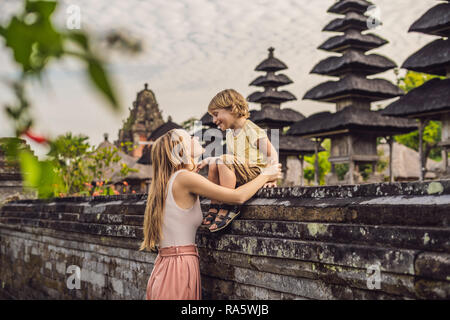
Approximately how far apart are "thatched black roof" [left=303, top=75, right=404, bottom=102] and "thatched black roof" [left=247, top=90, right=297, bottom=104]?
3721 mm

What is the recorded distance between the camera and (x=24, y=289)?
8.39m

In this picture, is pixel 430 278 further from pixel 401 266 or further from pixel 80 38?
pixel 80 38

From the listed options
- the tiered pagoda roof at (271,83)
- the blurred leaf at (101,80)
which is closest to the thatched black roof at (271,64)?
the tiered pagoda roof at (271,83)

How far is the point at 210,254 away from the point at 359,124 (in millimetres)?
20996

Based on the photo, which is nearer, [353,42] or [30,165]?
[30,165]

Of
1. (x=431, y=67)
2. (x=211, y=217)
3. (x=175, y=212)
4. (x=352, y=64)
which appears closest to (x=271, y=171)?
(x=211, y=217)

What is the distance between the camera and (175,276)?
136 inches

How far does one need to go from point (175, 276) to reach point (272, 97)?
27088 millimetres

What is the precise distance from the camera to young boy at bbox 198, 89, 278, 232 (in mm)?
3621

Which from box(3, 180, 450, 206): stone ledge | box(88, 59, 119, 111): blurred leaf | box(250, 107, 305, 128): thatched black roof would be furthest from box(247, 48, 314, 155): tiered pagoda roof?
box(88, 59, 119, 111): blurred leaf

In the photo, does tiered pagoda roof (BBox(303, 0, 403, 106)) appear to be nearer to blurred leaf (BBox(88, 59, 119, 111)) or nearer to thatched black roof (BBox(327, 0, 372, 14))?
thatched black roof (BBox(327, 0, 372, 14))

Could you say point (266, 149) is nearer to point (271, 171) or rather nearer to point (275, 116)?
point (271, 171)

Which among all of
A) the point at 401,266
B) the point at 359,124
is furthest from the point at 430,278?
the point at 359,124

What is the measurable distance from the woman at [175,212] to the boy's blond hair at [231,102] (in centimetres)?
33
